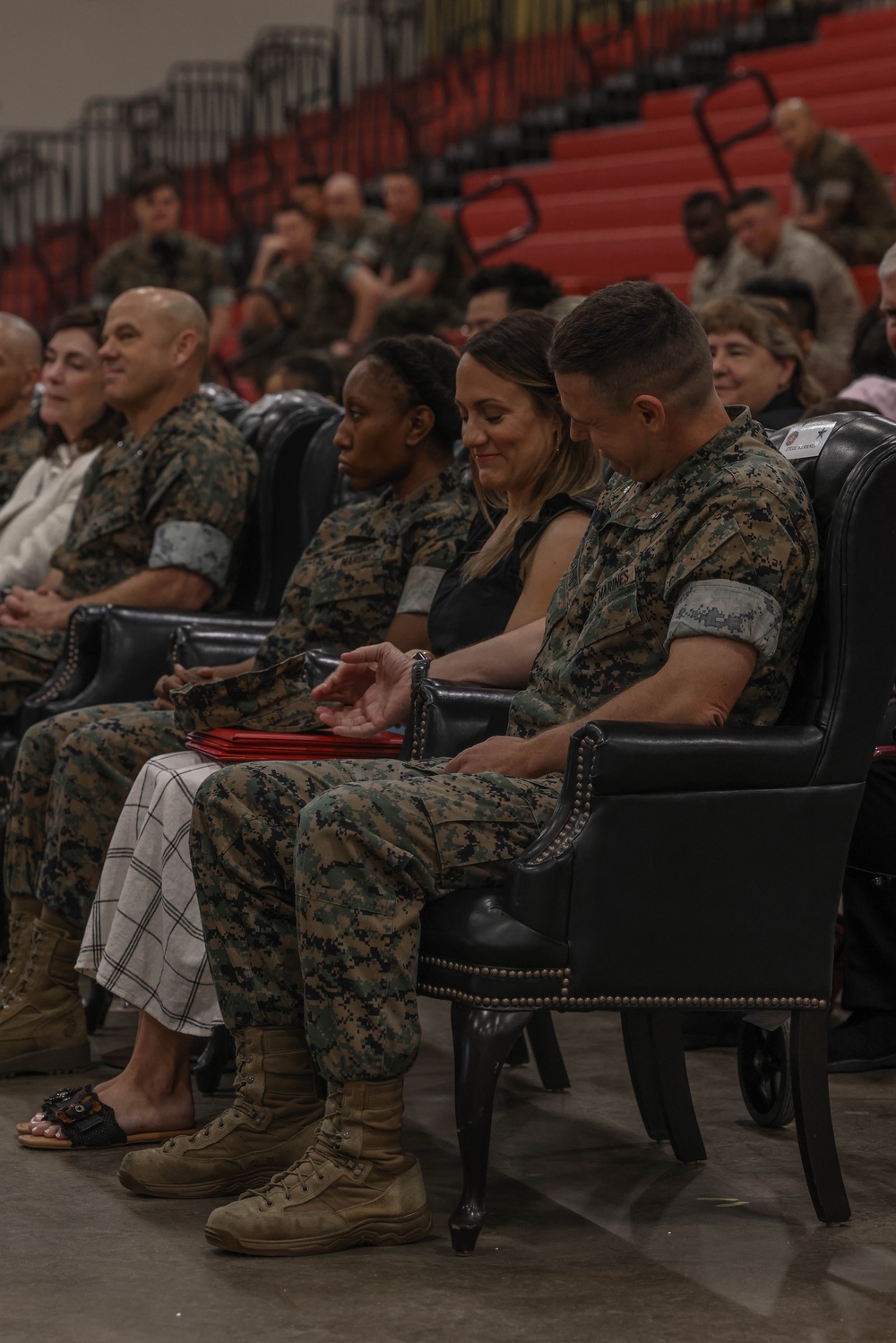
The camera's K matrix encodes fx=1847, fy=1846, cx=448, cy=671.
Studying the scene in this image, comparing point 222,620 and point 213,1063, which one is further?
point 222,620

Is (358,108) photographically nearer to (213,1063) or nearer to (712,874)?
(213,1063)

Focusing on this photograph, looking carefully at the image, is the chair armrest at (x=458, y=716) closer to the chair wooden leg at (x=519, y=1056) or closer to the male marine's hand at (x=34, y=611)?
the chair wooden leg at (x=519, y=1056)

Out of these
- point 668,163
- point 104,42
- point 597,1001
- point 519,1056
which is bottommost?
point 519,1056

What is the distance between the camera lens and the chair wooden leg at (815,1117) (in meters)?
2.19

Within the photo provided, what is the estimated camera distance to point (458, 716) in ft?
8.20

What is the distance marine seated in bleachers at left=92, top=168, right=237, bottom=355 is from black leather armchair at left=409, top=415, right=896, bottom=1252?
742cm

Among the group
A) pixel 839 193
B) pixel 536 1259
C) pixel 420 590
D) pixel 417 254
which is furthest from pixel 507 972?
pixel 417 254

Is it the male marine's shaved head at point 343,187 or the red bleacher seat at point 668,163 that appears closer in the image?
the red bleacher seat at point 668,163

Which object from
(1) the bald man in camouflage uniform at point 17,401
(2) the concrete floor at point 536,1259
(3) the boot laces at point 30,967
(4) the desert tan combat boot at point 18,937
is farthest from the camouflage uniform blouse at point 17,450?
(2) the concrete floor at point 536,1259

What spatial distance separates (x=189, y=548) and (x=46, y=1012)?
1.01m

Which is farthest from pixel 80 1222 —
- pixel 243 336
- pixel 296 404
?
pixel 243 336

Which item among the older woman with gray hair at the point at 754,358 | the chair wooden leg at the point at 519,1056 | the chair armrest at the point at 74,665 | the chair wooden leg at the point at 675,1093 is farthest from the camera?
the older woman with gray hair at the point at 754,358

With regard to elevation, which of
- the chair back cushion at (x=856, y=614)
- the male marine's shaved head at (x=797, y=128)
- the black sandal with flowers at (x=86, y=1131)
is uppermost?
the male marine's shaved head at (x=797, y=128)

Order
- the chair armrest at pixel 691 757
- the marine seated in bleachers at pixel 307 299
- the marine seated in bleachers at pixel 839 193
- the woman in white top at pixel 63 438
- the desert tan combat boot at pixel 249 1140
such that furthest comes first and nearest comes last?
1. the marine seated in bleachers at pixel 307 299
2. the marine seated in bleachers at pixel 839 193
3. the woman in white top at pixel 63 438
4. the desert tan combat boot at pixel 249 1140
5. the chair armrest at pixel 691 757
